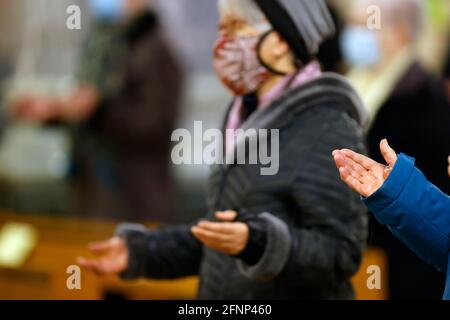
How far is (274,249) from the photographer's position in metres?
2.44

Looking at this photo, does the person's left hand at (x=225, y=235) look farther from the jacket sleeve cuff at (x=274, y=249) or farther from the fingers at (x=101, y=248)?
the fingers at (x=101, y=248)

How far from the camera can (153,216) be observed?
17.8ft

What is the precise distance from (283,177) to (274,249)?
0.20 metres

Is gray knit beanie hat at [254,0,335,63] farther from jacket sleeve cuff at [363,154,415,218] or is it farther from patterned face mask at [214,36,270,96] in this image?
jacket sleeve cuff at [363,154,415,218]

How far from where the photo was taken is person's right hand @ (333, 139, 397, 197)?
2084 millimetres

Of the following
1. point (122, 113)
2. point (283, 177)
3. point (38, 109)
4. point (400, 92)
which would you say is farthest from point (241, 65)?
point (38, 109)

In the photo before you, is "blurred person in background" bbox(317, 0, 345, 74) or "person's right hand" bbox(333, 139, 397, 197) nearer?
"person's right hand" bbox(333, 139, 397, 197)

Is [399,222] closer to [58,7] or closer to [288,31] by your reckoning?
[288,31]

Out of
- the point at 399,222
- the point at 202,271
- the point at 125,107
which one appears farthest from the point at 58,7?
the point at 399,222

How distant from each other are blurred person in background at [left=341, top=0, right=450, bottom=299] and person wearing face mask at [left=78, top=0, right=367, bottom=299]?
0.72 m

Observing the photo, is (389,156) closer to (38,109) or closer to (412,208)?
(412,208)

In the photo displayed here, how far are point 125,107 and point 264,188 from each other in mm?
2600

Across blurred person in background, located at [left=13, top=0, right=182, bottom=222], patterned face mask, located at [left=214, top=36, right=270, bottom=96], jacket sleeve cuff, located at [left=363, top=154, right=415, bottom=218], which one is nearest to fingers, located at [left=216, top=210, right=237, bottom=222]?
patterned face mask, located at [left=214, top=36, right=270, bottom=96]

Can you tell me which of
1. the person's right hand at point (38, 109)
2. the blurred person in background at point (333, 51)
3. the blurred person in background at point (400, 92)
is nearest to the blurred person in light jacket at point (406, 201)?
the blurred person in background at point (333, 51)
